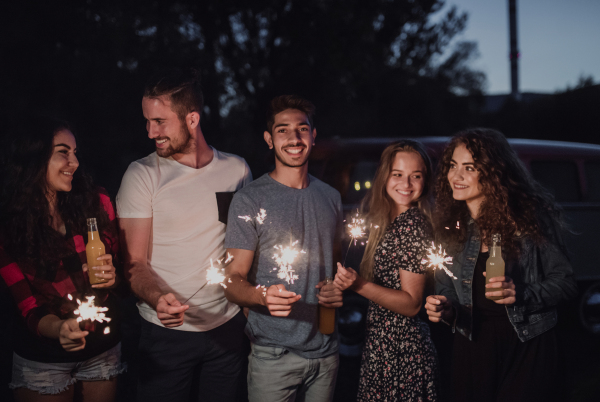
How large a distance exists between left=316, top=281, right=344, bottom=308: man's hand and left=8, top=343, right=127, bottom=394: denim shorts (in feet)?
4.45

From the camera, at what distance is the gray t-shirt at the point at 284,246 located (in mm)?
2578

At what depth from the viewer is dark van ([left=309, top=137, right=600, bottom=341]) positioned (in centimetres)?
512

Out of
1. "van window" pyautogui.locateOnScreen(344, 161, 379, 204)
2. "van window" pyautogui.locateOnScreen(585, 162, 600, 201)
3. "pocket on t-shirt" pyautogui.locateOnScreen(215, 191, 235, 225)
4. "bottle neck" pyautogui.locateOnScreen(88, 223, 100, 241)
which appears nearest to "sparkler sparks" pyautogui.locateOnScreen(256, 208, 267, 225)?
"pocket on t-shirt" pyautogui.locateOnScreen(215, 191, 235, 225)

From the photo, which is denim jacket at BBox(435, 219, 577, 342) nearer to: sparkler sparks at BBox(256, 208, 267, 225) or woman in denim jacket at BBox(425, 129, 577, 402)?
woman in denim jacket at BBox(425, 129, 577, 402)

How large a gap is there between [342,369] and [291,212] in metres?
3.20

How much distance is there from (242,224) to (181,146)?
2.25 feet

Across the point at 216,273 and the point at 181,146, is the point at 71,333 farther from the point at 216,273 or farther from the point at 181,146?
the point at 181,146

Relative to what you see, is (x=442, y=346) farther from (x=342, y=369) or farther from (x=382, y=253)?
(x=382, y=253)

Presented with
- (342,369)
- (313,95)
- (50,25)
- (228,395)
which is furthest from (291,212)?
(313,95)

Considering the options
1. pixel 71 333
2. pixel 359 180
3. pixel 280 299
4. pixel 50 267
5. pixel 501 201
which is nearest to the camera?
pixel 71 333

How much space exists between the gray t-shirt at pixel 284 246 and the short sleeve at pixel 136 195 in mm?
538

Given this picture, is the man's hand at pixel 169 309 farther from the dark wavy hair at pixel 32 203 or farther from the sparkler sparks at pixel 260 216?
the dark wavy hair at pixel 32 203

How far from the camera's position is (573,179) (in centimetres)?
575

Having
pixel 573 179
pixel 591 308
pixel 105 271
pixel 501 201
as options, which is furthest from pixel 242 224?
pixel 591 308
